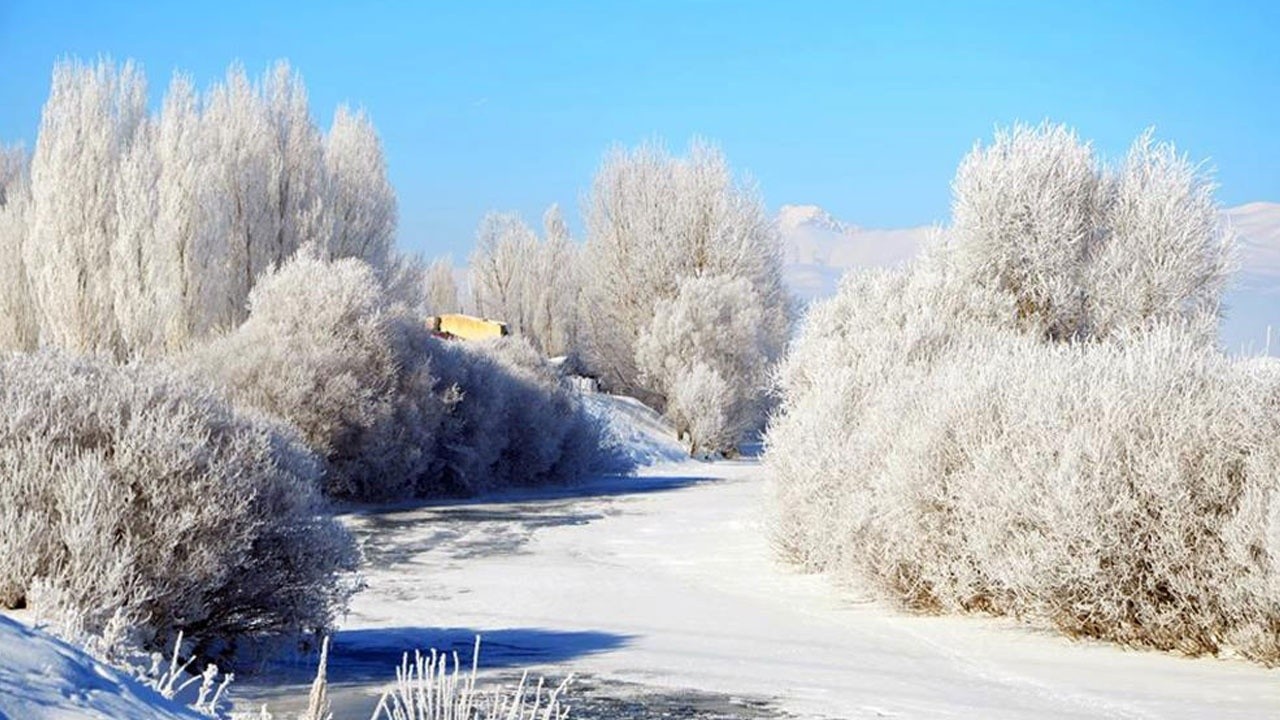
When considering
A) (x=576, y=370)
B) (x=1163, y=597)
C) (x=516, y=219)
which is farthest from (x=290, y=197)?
(x=1163, y=597)

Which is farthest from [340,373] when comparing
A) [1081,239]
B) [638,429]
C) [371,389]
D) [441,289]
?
[441,289]

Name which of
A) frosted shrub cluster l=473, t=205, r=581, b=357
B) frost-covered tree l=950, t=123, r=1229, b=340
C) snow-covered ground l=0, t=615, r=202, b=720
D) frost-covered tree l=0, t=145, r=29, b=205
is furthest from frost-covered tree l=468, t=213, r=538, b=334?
snow-covered ground l=0, t=615, r=202, b=720

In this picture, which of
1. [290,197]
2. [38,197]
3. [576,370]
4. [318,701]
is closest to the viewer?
[318,701]

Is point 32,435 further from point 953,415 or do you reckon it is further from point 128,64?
point 128,64

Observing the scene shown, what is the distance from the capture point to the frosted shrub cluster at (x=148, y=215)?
2784 cm

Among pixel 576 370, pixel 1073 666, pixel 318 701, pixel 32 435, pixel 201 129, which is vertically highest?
pixel 201 129

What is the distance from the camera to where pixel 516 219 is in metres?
55.3

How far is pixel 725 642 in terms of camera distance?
32.3 feet

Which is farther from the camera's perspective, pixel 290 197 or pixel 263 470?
pixel 290 197

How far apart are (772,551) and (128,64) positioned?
22129 mm

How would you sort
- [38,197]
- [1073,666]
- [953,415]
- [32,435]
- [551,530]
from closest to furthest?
1. [32,435]
2. [1073,666]
3. [953,415]
4. [551,530]
5. [38,197]

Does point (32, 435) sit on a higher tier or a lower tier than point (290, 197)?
lower

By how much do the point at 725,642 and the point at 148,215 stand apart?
859 inches

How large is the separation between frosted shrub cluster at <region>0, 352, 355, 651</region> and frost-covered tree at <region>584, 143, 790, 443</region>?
117 ft
